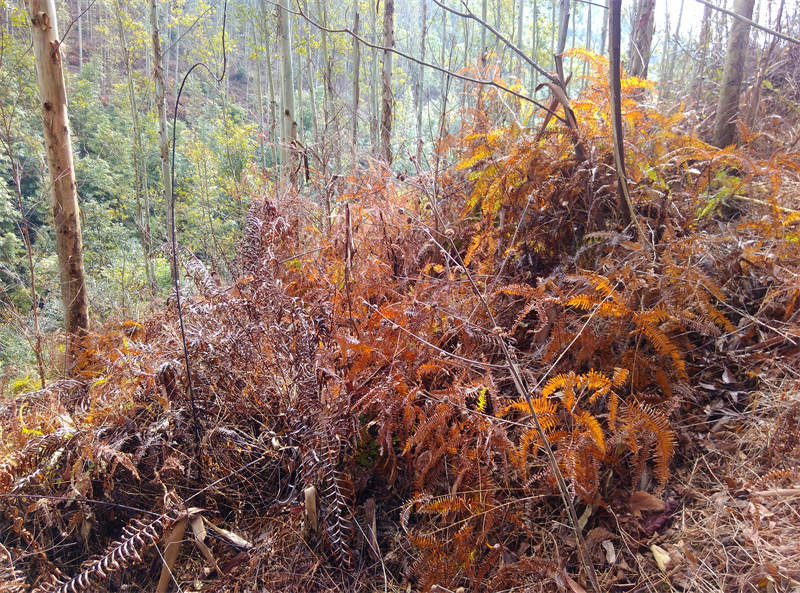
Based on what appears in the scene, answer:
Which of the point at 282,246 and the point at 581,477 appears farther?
the point at 282,246

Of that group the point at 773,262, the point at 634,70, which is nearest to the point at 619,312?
the point at 773,262

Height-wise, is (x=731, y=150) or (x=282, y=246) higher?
(x=731, y=150)

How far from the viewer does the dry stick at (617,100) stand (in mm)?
1432

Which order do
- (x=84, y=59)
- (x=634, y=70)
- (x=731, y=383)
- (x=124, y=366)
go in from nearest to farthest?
(x=731, y=383) → (x=124, y=366) → (x=634, y=70) → (x=84, y=59)

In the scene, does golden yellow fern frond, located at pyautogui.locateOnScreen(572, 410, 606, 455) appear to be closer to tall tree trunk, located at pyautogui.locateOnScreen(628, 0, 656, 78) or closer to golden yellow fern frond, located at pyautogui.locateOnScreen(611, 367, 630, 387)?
golden yellow fern frond, located at pyautogui.locateOnScreen(611, 367, 630, 387)

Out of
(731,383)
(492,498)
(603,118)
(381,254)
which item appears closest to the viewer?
(492,498)

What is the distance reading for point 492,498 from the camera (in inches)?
51.9

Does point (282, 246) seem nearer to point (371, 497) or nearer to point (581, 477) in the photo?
point (371, 497)

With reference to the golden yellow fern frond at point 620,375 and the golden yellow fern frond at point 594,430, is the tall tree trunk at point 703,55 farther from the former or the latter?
the golden yellow fern frond at point 594,430

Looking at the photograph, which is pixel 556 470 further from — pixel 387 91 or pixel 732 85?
pixel 387 91

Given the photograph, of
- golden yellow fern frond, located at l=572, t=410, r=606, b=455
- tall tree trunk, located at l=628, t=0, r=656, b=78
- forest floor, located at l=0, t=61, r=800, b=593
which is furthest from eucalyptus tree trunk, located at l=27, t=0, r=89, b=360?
tall tree trunk, located at l=628, t=0, r=656, b=78

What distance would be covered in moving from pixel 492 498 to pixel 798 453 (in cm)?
81

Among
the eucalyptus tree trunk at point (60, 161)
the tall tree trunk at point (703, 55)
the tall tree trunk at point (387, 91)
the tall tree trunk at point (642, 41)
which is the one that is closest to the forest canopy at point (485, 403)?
the tall tree trunk at point (642, 41)

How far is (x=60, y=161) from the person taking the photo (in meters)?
3.38
